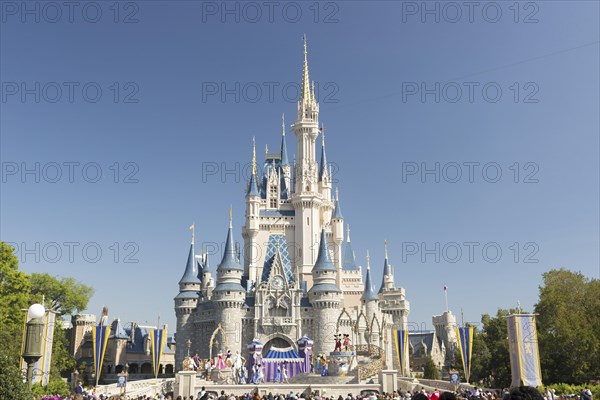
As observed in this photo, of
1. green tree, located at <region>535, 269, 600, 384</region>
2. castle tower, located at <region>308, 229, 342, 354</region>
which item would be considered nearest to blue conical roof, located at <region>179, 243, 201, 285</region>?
castle tower, located at <region>308, 229, 342, 354</region>

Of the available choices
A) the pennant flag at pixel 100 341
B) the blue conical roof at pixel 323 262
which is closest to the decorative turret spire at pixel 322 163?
the blue conical roof at pixel 323 262

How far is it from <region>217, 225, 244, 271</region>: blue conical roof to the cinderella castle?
11 cm

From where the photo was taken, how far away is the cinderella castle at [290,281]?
60.6 meters

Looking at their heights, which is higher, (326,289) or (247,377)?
(326,289)

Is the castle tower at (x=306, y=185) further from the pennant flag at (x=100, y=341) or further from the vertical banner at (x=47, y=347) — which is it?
the vertical banner at (x=47, y=347)

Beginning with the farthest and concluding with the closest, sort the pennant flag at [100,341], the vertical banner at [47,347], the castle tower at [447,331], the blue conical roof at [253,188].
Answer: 1. the castle tower at [447,331]
2. the blue conical roof at [253,188]
3. the pennant flag at [100,341]
4. the vertical banner at [47,347]

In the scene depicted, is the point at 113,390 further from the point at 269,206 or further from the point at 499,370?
the point at 269,206

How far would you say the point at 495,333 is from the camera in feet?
163

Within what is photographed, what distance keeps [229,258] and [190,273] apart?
6242 millimetres

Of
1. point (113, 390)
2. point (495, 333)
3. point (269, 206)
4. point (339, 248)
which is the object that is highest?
point (269, 206)

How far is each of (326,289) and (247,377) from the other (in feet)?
57.2

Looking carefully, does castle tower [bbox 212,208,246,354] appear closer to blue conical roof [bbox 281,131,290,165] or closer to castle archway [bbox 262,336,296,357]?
castle archway [bbox 262,336,296,357]

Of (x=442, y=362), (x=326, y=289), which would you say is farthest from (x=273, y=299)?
(x=442, y=362)

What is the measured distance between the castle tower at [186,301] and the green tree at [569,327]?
3747cm
